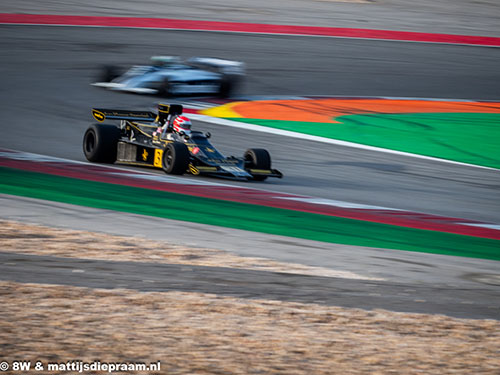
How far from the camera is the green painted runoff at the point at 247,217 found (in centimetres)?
886

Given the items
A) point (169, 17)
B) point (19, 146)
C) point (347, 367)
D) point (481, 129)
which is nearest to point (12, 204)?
point (19, 146)

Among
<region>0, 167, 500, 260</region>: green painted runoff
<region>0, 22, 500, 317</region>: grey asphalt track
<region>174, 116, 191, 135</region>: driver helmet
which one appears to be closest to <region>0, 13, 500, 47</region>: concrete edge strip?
<region>0, 22, 500, 317</region>: grey asphalt track

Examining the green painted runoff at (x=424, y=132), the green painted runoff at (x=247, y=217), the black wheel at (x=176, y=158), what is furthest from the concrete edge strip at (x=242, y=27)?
the green painted runoff at (x=247, y=217)

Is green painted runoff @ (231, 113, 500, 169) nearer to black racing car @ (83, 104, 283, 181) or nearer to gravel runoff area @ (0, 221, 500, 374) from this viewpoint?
black racing car @ (83, 104, 283, 181)

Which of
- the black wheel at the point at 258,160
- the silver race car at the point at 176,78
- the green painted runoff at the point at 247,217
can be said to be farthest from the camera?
the silver race car at the point at 176,78

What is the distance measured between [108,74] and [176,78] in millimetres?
1777

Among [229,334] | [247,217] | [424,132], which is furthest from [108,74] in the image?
[229,334]

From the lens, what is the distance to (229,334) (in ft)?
17.1

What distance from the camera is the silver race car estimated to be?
64.2 ft

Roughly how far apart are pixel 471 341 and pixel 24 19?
25.9 metres

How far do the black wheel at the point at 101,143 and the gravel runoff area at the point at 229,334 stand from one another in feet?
22.1

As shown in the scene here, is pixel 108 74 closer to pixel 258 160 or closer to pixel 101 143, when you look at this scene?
pixel 101 143

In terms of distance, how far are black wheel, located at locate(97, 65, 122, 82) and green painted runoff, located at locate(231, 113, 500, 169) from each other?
4.20 m

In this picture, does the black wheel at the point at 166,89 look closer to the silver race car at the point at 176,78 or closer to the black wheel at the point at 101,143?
the silver race car at the point at 176,78
